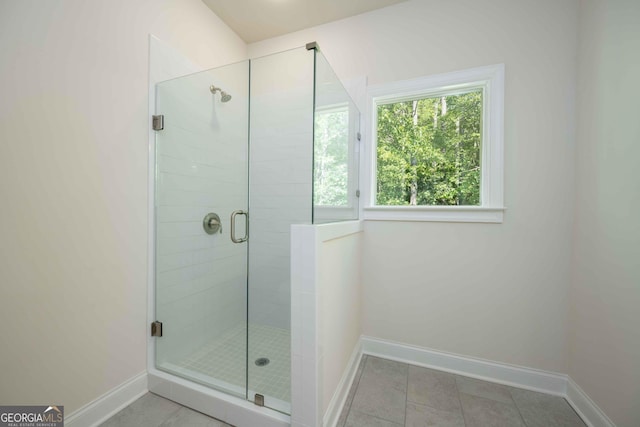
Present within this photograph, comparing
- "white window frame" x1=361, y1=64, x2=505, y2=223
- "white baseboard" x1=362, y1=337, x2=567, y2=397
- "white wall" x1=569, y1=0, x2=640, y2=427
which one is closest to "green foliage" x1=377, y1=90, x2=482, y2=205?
"white window frame" x1=361, y1=64, x2=505, y2=223

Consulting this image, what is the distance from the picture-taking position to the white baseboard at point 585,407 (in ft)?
3.94

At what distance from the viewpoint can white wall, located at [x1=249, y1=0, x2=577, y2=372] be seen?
1515mm

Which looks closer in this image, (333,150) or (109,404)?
(109,404)

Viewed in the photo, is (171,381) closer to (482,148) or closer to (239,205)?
(239,205)

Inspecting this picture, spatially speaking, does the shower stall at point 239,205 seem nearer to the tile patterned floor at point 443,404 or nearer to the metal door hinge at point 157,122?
the metal door hinge at point 157,122

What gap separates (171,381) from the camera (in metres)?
1.40

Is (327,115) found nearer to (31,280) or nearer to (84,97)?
(84,97)

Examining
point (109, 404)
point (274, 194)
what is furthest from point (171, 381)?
point (274, 194)

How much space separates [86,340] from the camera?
1.22 metres

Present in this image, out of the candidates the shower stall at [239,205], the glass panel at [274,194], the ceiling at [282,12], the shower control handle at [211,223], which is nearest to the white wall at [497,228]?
the ceiling at [282,12]

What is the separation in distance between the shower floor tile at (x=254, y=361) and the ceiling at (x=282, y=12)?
2373 millimetres

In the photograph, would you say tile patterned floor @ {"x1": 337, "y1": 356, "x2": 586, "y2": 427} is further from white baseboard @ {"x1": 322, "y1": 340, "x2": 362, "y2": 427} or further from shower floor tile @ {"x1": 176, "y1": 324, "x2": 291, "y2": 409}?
shower floor tile @ {"x1": 176, "y1": 324, "x2": 291, "y2": 409}

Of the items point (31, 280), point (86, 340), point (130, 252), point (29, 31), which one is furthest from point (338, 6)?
point (86, 340)

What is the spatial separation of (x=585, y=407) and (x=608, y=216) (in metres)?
1.04
